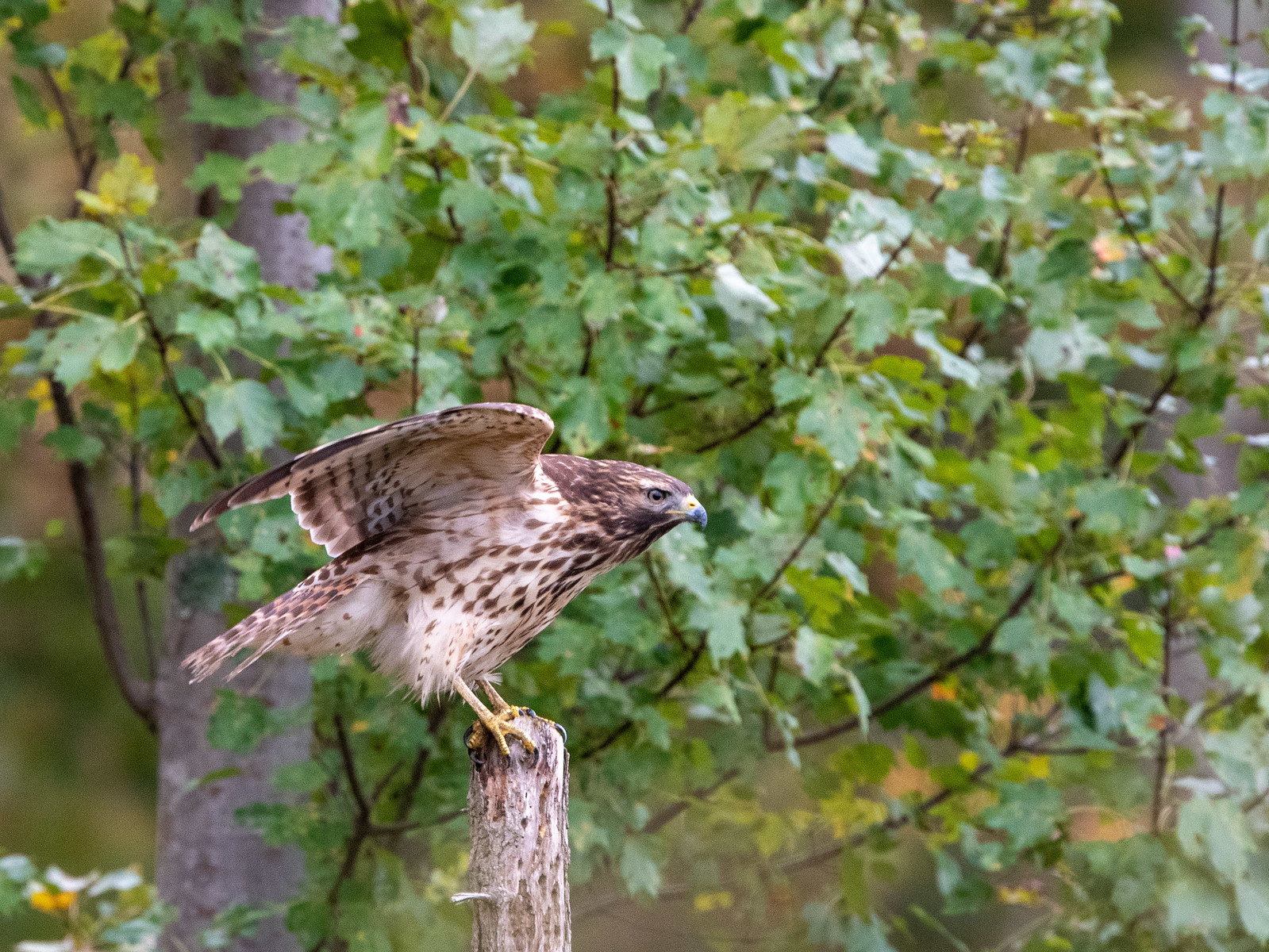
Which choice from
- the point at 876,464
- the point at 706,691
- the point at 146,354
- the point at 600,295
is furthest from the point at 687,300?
the point at 146,354

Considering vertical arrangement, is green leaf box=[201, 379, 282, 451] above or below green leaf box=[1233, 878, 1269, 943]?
above

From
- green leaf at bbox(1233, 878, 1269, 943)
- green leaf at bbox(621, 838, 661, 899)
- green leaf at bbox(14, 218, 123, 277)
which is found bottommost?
green leaf at bbox(1233, 878, 1269, 943)

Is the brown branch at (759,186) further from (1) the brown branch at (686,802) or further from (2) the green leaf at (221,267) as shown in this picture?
(1) the brown branch at (686,802)

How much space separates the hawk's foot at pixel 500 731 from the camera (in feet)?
9.10

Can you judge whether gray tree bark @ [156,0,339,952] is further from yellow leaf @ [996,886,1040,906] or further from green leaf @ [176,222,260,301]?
yellow leaf @ [996,886,1040,906]

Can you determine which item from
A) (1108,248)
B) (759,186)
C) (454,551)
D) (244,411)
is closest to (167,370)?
(244,411)

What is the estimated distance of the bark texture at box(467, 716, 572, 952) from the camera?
2.57 m

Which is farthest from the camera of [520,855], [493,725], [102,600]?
[102,600]

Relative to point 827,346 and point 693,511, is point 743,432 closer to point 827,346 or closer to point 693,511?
point 827,346

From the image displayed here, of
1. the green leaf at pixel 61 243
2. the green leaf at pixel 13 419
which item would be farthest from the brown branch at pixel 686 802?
the green leaf at pixel 61 243

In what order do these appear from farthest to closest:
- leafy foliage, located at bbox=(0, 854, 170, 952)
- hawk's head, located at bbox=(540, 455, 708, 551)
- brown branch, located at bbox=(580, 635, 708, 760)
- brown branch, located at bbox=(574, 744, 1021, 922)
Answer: brown branch, located at bbox=(574, 744, 1021, 922)
leafy foliage, located at bbox=(0, 854, 170, 952)
brown branch, located at bbox=(580, 635, 708, 760)
hawk's head, located at bbox=(540, 455, 708, 551)

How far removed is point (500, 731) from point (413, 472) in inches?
22.5

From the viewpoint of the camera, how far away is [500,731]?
2.80 meters

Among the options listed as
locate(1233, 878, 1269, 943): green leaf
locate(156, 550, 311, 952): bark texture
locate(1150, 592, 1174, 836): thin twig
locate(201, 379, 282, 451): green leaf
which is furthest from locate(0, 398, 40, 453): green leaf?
locate(1233, 878, 1269, 943): green leaf
